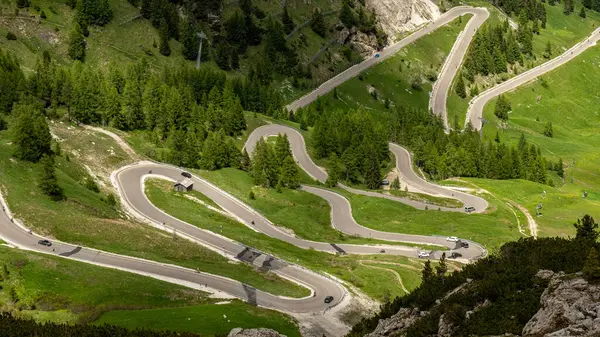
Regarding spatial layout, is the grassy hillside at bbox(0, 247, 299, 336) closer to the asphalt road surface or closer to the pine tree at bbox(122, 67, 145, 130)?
the asphalt road surface

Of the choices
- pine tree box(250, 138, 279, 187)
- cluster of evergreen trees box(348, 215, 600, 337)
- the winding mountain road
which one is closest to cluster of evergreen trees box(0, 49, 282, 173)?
pine tree box(250, 138, 279, 187)

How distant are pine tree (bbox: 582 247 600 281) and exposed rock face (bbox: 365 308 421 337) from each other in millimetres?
13557

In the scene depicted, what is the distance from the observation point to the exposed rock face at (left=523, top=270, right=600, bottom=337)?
29906mm

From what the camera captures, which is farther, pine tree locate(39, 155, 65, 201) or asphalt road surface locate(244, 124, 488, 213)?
asphalt road surface locate(244, 124, 488, 213)

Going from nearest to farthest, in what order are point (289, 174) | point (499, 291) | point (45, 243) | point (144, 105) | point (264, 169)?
point (499, 291) → point (45, 243) → point (264, 169) → point (289, 174) → point (144, 105)

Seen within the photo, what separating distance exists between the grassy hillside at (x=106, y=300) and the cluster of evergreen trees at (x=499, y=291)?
26739 millimetres

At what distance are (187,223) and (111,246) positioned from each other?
24.1 m

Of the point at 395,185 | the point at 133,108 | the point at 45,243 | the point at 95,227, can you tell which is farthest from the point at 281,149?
the point at 45,243

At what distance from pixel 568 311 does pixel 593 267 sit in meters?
3.85

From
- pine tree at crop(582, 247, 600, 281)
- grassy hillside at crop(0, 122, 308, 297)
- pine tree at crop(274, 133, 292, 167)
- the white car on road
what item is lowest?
pine tree at crop(274, 133, 292, 167)

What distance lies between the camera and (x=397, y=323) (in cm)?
4541

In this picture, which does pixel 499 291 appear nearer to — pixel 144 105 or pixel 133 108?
pixel 133 108

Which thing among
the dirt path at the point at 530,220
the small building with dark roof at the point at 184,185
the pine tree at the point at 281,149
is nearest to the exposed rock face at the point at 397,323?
the dirt path at the point at 530,220

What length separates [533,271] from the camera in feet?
136
